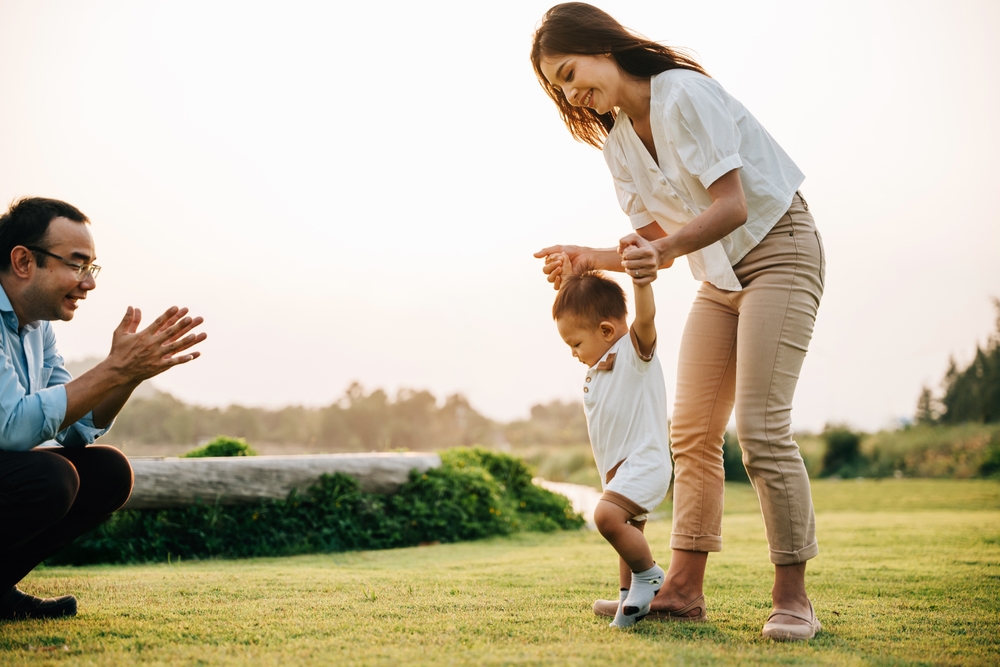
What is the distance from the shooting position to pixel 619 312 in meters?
2.89

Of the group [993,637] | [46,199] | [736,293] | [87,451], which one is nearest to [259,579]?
[87,451]

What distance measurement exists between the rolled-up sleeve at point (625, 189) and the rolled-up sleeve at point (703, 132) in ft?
1.44

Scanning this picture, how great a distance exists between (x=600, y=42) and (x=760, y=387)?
4.48 ft

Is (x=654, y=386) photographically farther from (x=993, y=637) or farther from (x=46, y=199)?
(x=46, y=199)

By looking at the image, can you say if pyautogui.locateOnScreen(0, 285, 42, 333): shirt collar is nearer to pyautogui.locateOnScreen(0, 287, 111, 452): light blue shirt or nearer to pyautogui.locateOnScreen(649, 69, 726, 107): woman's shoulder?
pyautogui.locateOnScreen(0, 287, 111, 452): light blue shirt

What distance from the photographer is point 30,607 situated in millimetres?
2705

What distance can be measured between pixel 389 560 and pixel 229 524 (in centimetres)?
129

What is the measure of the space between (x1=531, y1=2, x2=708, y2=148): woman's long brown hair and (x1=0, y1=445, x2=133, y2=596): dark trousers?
2.26 meters

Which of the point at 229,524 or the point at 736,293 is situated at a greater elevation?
the point at 736,293

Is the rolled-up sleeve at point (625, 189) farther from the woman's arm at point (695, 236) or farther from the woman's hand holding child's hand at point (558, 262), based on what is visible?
the woman's arm at point (695, 236)

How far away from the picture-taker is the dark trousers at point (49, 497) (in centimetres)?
245

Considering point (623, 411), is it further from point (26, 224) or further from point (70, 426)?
point (26, 224)

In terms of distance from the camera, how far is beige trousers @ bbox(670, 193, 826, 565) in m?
2.58

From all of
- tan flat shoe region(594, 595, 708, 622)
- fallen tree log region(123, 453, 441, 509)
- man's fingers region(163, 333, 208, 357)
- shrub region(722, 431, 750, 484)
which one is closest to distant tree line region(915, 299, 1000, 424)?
shrub region(722, 431, 750, 484)
